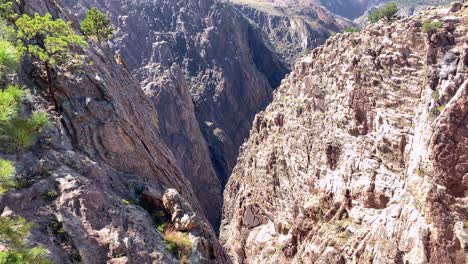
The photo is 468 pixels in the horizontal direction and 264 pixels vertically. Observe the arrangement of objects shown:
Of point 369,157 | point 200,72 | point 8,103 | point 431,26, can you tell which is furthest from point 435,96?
point 200,72

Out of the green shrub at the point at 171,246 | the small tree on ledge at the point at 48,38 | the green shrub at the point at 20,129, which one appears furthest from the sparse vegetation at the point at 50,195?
the small tree on ledge at the point at 48,38

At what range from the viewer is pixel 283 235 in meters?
58.9

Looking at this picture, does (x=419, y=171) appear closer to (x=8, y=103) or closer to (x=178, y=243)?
(x=178, y=243)

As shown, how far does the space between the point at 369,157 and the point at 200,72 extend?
294 ft

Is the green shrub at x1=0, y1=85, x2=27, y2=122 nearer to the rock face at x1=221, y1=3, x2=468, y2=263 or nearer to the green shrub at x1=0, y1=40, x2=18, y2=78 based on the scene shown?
the green shrub at x1=0, y1=40, x2=18, y2=78

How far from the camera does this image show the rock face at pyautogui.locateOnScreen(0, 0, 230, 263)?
17859 mm

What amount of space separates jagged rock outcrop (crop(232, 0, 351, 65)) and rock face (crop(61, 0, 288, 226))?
51.1ft

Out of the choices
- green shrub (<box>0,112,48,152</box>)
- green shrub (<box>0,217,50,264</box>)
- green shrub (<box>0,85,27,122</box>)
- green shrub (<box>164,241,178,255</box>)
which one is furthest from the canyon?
green shrub (<box>0,85,27,122</box>)

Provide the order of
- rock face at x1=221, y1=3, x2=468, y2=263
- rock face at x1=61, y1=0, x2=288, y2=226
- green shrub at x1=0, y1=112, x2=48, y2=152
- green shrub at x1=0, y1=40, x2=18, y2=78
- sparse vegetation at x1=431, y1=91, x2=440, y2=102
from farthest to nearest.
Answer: rock face at x1=61, y1=0, x2=288, y2=226 → sparse vegetation at x1=431, y1=91, x2=440, y2=102 → rock face at x1=221, y1=3, x2=468, y2=263 → green shrub at x1=0, y1=112, x2=48, y2=152 → green shrub at x1=0, y1=40, x2=18, y2=78

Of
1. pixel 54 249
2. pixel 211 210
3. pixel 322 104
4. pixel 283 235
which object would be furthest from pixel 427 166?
pixel 211 210

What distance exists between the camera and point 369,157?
47844 millimetres

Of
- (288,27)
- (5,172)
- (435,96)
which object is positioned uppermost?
(288,27)

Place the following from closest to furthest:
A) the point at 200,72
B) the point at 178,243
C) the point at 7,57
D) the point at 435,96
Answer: the point at 7,57
the point at 178,243
the point at 435,96
the point at 200,72

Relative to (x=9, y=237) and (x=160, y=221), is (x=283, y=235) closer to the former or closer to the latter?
(x=160, y=221)
